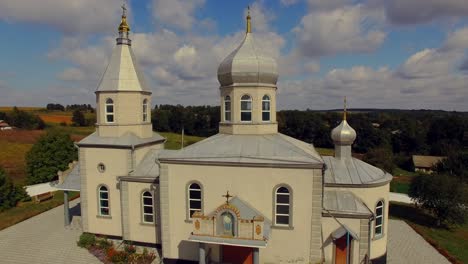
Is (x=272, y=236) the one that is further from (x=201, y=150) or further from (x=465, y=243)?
(x=465, y=243)

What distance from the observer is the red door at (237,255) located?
14.3m

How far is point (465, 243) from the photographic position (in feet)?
67.0

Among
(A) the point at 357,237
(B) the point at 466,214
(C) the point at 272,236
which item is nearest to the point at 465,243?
(B) the point at 466,214

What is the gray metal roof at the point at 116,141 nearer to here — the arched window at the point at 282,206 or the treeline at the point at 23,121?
the arched window at the point at 282,206

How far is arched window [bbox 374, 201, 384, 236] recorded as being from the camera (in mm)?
15242

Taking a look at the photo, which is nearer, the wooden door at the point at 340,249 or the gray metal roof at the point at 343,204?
the gray metal roof at the point at 343,204

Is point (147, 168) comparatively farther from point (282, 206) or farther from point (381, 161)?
point (381, 161)

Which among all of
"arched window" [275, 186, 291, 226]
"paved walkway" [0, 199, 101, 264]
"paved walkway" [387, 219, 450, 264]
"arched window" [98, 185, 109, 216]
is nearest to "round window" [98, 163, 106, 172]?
"arched window" [98, 185, 109, 216]

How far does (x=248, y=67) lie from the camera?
1600 cm

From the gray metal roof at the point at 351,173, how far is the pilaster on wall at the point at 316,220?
7.18ft

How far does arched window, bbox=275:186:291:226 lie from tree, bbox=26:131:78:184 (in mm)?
29157

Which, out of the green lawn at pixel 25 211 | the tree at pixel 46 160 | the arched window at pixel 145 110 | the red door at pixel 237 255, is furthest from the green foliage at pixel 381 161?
the tree at pixel 46 160

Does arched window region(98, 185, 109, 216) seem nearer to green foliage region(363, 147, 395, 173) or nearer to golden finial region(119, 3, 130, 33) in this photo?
golden finial region(119, 3, 130, 33)

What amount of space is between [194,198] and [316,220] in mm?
5530
